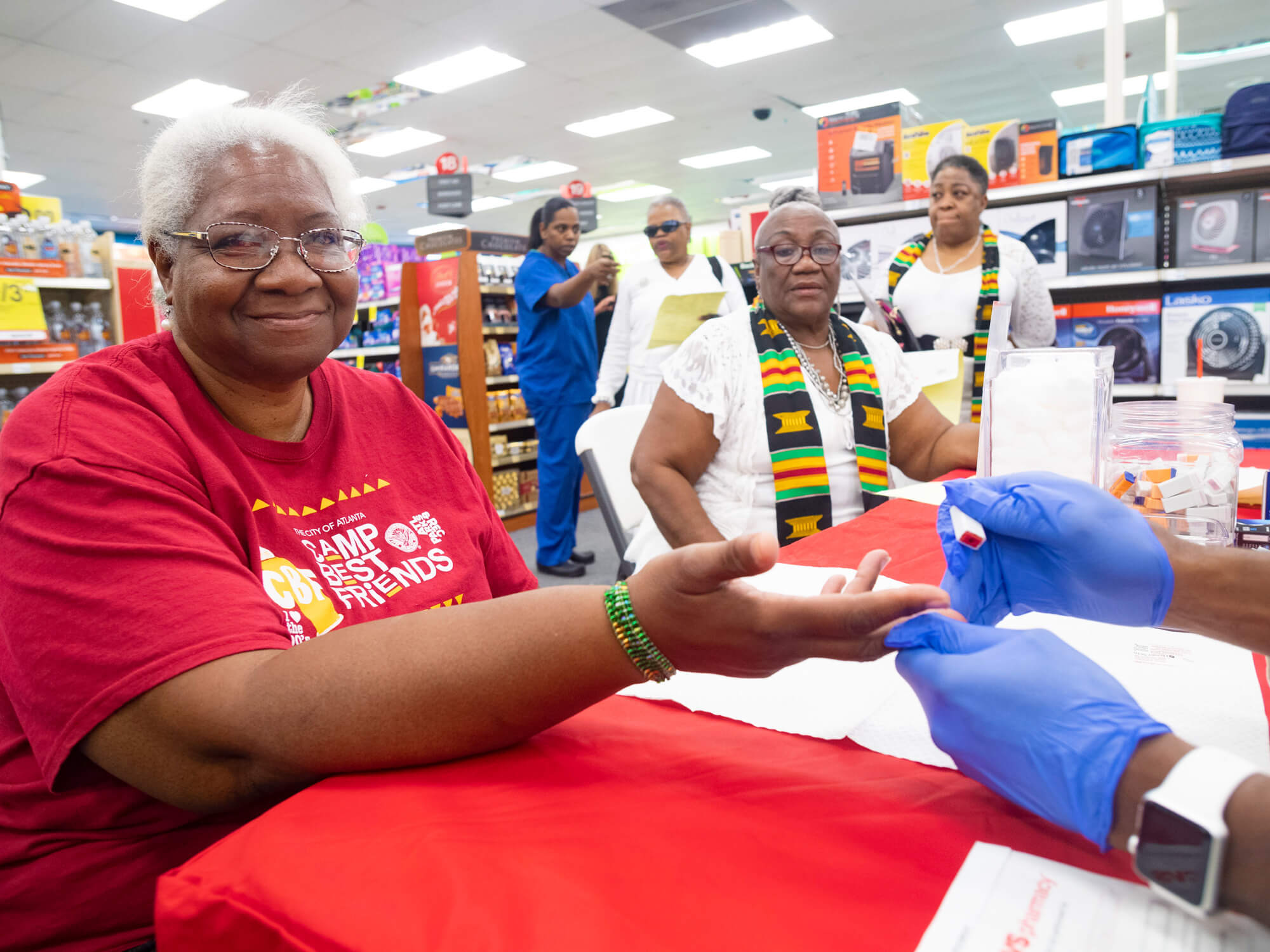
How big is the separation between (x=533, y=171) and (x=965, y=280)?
9.34m

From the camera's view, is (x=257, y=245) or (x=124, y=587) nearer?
(x=124, y=587)

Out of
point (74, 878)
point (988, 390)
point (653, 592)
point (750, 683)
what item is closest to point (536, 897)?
point (653, 592)

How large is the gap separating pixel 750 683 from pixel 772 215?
1.43 metres

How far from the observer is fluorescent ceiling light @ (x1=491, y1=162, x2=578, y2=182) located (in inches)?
434

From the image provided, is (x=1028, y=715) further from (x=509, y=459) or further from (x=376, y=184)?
(x=376, y=184)

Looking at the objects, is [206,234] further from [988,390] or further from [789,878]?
[988,390]

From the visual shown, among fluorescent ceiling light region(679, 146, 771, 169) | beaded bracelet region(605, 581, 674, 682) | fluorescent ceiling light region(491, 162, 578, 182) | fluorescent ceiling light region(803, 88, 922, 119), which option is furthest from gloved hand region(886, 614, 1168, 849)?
fluorescent ceiling light region(491, 162, 578, 182)

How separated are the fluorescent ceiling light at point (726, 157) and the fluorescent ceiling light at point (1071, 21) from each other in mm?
4146

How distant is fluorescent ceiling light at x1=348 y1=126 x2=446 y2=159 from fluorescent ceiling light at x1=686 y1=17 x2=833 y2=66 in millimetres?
3595

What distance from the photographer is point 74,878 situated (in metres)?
0.73

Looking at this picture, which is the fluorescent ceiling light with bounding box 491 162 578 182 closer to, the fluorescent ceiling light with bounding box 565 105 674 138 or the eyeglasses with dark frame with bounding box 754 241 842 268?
the fluorescent ceiling light with bounding box 565 105 674 138

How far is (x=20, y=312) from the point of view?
323cm

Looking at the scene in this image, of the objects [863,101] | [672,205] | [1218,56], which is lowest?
[672,205]

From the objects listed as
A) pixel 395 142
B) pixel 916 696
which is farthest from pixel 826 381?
pixel 395 142
